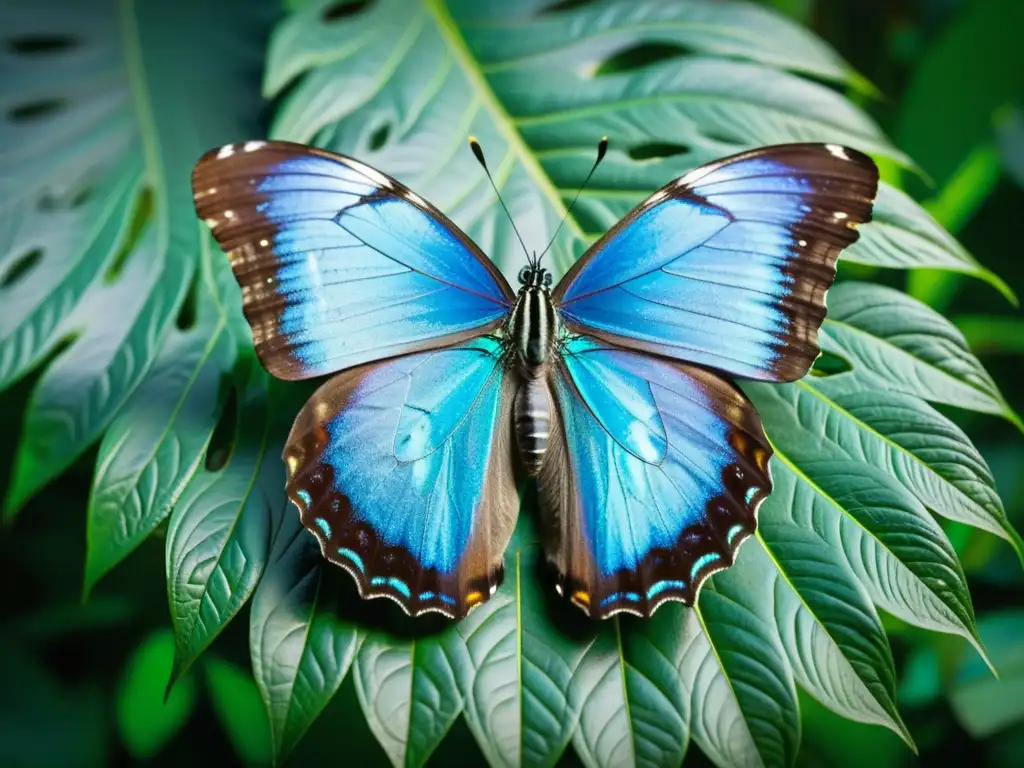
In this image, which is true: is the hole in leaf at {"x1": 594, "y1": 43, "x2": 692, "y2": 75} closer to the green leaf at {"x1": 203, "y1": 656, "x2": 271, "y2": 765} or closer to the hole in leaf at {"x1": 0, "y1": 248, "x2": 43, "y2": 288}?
the hole in leaf at {"x1": 0, "y1": 248, "x2": 43, "y2": 288}

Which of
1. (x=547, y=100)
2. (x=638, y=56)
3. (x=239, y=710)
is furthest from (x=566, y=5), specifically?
(x=239, y=710)

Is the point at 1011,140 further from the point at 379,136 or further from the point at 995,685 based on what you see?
the point at 379,136

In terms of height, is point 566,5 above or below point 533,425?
above

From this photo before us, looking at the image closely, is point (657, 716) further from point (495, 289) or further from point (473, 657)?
point (495, 289)

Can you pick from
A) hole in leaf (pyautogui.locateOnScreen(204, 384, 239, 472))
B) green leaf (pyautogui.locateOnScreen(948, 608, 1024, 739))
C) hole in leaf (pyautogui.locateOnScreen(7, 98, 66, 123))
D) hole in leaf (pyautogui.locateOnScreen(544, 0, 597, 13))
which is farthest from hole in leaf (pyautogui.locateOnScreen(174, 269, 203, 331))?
green leaf (pyautogui.locateOnScreen(948, 608, 1024, 739))

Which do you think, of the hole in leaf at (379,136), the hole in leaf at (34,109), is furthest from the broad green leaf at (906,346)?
the hole in leaf at (34,109)

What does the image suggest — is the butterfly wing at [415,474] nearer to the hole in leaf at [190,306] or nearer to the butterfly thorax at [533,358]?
the butterfly thorax at [533,358]
